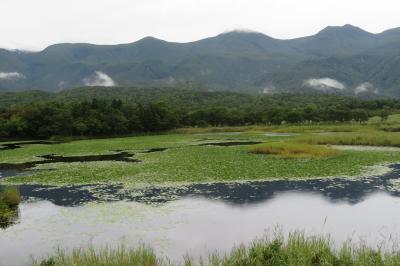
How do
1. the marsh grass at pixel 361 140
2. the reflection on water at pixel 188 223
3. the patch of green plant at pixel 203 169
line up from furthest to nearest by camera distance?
the marsh grass at pixel 361 140, the patch of green plant at pixel 203 169, the reflection on water at pixel 188 223

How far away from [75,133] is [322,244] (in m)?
120

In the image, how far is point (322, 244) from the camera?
62.9 feet

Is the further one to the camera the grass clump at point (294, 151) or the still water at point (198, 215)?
the grass clump at point (294, 151)

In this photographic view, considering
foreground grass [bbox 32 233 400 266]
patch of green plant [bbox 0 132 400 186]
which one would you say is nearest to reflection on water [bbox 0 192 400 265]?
foreground grass [bbox 32 233 400 266]

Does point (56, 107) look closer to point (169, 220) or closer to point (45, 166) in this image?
point (45, 166)

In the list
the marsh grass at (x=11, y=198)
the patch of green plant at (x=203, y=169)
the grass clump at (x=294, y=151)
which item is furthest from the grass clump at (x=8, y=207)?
the grass clump at (x=294, y=151)

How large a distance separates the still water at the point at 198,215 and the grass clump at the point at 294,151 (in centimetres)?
1571

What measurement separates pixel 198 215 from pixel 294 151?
108 feet

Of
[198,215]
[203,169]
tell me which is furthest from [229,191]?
[203,169]

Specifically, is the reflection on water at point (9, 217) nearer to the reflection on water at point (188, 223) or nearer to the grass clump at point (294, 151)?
the reflection on water at point (188, 223)

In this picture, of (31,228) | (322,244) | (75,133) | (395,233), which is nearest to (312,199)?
(395,233)

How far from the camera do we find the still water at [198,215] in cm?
2464

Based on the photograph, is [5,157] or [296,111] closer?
[5,157]

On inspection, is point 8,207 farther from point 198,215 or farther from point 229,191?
point 229,191
